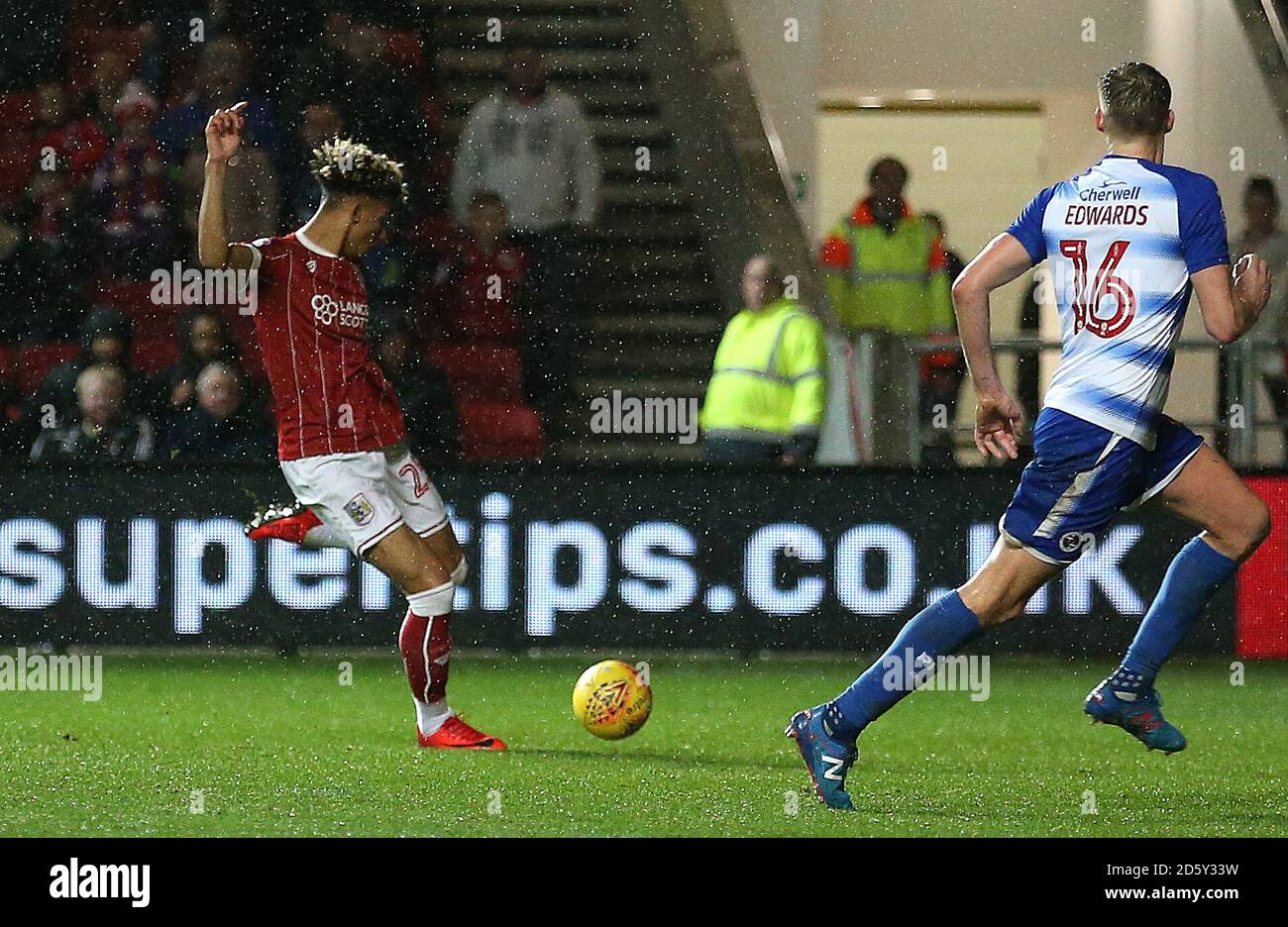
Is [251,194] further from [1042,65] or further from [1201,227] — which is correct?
[1201,227]

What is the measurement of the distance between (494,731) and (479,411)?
305cm

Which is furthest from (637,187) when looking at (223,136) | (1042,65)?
(223,136)

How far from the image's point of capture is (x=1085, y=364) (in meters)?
5.85

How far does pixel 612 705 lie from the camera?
675 centimetres

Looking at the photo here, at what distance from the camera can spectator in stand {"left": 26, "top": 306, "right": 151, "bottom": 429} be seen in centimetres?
988

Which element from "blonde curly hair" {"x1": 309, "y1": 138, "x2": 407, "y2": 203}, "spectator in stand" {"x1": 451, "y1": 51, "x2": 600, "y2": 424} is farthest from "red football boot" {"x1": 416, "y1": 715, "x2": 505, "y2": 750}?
"spectator in stand" {"x1": 451, "y1": 51, "x2": 600, "y2": 424}

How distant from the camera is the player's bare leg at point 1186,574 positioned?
5973 mm

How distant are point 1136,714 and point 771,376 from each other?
12.1 ft

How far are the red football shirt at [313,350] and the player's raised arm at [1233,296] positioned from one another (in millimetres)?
2577

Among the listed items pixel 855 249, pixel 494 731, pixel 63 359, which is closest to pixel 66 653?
pixel 63 359

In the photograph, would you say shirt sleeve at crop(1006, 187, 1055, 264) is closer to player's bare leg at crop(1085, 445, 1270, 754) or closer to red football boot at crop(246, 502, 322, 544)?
player's bare leg at crop(1085, 445, 1270, 754)

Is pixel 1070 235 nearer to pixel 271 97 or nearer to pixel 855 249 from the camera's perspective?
pixel 855 249

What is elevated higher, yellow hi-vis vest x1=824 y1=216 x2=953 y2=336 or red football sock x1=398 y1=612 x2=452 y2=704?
yellow hi-vis vest x1=824 y1=216 x2=953 y2=336

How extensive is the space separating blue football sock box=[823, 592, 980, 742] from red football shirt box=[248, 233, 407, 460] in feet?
6.32
